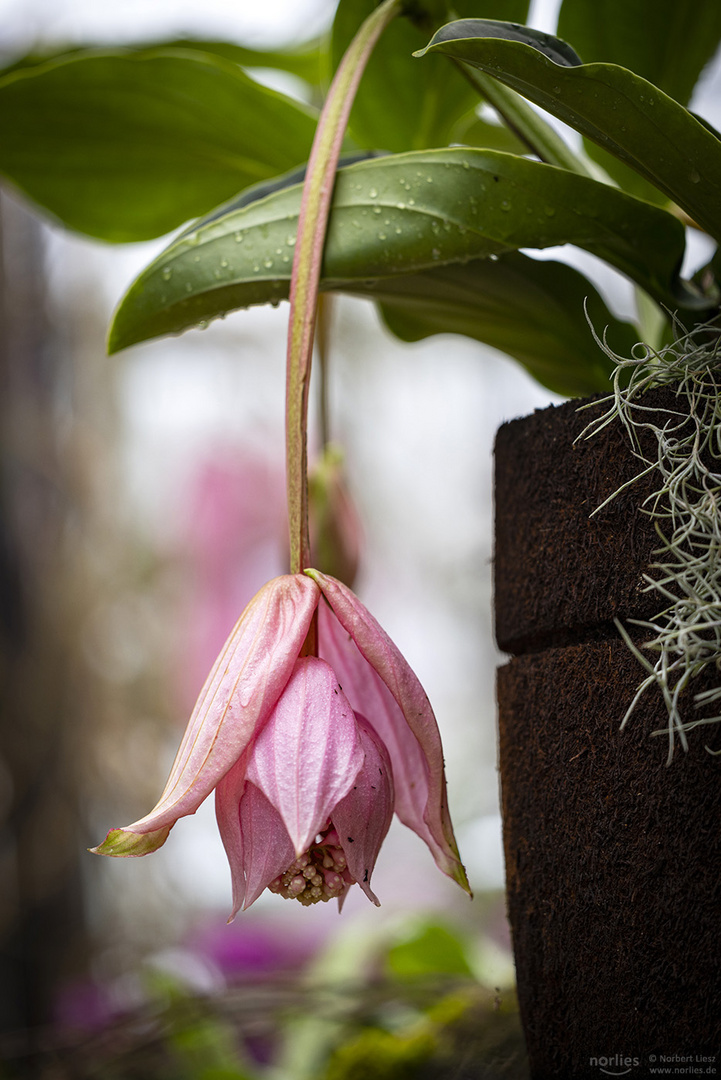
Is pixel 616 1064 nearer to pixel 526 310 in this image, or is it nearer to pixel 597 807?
pixel 597 807

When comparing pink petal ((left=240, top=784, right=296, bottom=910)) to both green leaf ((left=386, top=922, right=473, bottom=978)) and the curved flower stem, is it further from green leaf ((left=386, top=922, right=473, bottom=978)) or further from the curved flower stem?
green leaf ((left=386, top=922, right=473, bottom=978))

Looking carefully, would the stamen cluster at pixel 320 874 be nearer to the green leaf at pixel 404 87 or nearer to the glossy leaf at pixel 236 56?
the green leaf at pixel 404 87

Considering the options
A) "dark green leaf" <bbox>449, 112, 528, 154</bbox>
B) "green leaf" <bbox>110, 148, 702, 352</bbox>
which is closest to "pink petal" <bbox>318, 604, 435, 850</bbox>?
"green leaf" <bbox>110, 148, 702, 352</bbox>

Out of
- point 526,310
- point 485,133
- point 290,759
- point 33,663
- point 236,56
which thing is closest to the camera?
point 290,759

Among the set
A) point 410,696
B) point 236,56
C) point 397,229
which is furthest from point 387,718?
point 236,56

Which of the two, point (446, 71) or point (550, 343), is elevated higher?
point (446, 71)

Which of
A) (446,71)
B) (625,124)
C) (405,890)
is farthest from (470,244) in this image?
(405,890)

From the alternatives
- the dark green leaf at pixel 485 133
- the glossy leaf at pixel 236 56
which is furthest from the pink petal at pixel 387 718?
the glossy leaf at pixel 236 56

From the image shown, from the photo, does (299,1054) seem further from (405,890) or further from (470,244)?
(405,890)
